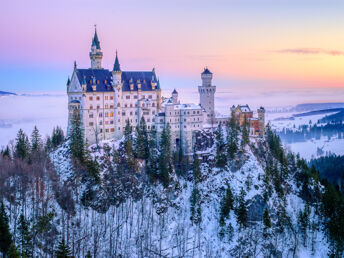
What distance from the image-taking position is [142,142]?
98.3 meters

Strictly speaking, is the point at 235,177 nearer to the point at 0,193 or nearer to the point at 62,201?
the point at 62,201

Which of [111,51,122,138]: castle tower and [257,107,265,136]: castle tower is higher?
[111,51,122,138]: castle tower

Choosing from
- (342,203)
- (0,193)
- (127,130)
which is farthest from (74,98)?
(342,203)

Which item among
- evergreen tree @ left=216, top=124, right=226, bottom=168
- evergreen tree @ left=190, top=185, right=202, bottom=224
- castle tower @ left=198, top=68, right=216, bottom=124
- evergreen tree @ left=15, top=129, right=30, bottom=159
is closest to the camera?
evergreen tree @ left=190, top=185, right=202, bottom=224

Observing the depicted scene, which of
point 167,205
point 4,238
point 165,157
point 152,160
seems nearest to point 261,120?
point 165,157

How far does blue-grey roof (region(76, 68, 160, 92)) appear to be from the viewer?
10244 cm

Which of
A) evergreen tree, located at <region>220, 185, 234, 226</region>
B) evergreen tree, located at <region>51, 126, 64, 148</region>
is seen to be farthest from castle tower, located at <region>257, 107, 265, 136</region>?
evergreen tree, located at <region>51, 126, 64, 148</region>

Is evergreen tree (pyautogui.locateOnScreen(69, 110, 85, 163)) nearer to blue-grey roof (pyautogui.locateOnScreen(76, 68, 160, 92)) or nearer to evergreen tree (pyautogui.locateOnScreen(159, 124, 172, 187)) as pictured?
blue-grey roof (pyautogui.locateOnScreen(76, 68, 160, 92))

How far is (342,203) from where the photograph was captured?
96812 millimetres

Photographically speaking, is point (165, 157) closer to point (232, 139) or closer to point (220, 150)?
point (220, 150)

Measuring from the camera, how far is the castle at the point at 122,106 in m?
101

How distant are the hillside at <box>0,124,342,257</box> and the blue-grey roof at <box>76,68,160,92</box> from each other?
18054mm

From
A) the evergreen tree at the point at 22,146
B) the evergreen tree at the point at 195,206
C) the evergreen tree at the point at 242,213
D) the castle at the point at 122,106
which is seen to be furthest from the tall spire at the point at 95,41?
the evergreen tree at the point at 242,213

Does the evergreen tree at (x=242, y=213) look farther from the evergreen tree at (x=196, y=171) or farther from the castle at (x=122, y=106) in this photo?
the castle at (x=122, y=106)
